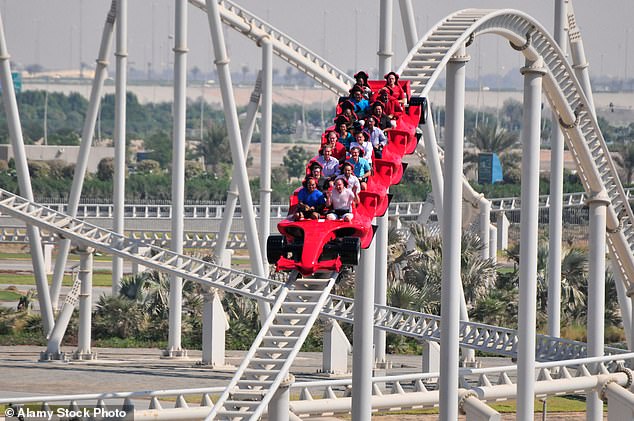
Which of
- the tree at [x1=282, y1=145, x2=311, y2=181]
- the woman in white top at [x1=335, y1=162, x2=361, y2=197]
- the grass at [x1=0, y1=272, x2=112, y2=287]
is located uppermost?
the tree at [x1=282, y1=145, x2=311, y2=181]

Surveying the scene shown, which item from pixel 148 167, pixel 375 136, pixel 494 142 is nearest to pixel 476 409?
pixel 375 136

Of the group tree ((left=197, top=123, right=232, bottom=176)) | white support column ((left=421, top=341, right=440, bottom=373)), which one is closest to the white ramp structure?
white support column ((left=421, top=341, right=440, bottom=373))

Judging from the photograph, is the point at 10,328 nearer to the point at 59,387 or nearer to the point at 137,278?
the point at 137,278

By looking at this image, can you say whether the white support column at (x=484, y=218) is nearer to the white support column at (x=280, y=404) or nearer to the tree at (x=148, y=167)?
the white support column at (x=280, y=404)

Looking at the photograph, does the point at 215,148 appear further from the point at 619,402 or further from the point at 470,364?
the point at 619,402

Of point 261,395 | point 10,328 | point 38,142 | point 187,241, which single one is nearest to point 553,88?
point 261,395

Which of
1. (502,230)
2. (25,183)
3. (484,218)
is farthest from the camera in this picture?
(502,230)

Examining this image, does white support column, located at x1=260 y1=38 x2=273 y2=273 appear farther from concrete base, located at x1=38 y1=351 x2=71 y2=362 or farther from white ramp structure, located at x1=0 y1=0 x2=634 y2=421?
concrete base, located at x1=38 y1=351 x2=71 y2=362
